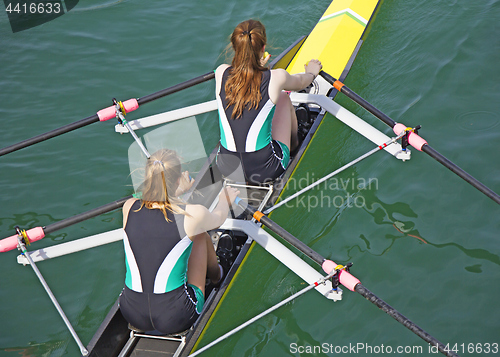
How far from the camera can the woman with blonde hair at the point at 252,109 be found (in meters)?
3.68

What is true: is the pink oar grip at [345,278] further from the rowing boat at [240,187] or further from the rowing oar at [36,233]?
the rowing oar at [36,233]

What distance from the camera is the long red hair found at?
3.62m

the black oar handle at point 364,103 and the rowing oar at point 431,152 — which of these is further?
the black oar handle at point 364,103

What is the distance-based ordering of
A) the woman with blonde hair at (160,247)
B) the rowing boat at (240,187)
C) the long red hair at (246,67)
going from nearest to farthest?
the woman with blonde hair at (160,247) < the rowing boat at (240,187) < the long red hair at (246,67)

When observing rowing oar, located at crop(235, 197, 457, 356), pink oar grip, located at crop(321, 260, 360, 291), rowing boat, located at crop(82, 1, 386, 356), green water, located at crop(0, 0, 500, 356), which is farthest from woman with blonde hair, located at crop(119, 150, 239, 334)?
pink oar grip, located at crop(321, 260, 360, 291)

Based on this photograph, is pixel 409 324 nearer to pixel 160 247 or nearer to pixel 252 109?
pixel 160 247

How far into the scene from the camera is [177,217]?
2938mm

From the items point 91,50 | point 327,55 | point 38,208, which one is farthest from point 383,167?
point 91,50

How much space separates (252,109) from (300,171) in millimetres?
1299

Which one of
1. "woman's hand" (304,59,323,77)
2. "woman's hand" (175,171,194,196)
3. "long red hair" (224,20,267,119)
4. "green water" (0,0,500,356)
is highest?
"long red hair" (224,20,267,119)

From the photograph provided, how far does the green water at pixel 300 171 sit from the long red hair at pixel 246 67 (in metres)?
1.32

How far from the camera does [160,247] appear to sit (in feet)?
9.65

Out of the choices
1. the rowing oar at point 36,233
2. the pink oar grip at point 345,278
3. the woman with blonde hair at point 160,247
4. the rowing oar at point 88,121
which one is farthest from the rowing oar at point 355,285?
the rowing oar at point 88,121

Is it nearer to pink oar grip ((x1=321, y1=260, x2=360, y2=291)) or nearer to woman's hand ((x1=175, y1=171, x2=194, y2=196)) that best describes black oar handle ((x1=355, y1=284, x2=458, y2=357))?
pink oar grip ((x1=321, y1=260, x2=360, y2=291))
